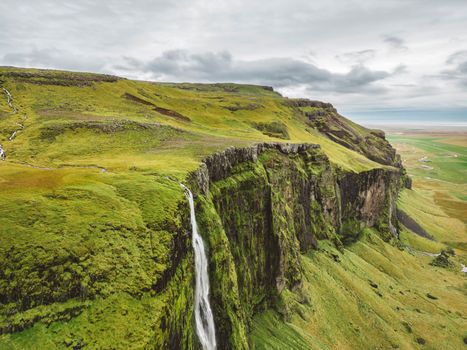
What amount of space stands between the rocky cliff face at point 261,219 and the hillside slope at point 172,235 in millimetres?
282

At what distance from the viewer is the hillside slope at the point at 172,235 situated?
765 inches

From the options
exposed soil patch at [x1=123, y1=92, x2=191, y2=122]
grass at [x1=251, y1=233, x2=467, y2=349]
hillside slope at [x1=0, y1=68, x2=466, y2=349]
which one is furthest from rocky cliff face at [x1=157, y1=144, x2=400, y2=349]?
exposed soil patch at [x1=123, y1=92, x2=191, y2=122]

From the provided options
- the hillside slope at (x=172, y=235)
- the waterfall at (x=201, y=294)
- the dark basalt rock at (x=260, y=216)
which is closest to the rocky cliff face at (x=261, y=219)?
the dark basalt rock at (x=260, y=216)

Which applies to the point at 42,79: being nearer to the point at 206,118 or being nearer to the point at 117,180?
the point at 206,118

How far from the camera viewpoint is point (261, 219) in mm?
53000

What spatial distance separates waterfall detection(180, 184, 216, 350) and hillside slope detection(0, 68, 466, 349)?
5.63 ft

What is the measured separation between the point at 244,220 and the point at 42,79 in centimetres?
8165

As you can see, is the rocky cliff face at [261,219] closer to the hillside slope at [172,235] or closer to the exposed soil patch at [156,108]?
the hillside slope at [172,235]

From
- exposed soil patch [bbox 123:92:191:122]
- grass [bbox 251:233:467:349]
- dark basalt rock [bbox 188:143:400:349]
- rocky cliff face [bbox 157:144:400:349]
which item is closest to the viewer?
rocky cliff face [bbox 157:144:400:349]

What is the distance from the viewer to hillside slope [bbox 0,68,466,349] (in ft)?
63.7

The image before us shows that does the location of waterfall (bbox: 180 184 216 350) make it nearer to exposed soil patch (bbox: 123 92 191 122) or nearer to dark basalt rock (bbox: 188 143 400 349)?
dark basalt rock (bbox: 188 143 400 349)

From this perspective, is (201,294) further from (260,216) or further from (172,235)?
(260,216)

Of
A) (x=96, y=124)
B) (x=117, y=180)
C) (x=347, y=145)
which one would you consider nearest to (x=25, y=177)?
(x=117, y=180)

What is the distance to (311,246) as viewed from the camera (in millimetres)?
79000
